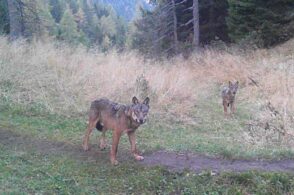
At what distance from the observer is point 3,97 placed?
11336 mm

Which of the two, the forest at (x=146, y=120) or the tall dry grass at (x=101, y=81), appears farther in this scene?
the tall dry grass at (x=101, y=81)

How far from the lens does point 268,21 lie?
21.5 metres

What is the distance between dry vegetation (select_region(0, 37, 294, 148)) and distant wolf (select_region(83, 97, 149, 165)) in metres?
2.85

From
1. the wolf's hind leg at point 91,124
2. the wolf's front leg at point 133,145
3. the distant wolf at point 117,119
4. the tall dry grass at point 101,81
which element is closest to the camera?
the distant wolf at point 117,119

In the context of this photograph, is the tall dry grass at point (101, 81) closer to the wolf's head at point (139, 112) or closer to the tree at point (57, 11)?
the wolf's head at point (139, 112)

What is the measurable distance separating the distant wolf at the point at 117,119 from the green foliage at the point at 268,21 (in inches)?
589

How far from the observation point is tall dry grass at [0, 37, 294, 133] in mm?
11438

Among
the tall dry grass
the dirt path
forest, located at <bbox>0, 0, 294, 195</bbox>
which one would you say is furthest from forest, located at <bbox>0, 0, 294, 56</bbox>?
the dirt path

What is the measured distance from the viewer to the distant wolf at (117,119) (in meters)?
6.78

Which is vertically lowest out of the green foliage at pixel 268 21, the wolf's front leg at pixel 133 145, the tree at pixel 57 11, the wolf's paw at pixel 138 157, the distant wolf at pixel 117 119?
the wolf's paw at pixel 138 157

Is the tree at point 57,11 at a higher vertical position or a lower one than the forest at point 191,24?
higher

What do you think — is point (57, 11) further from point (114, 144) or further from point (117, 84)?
point (114, 144)

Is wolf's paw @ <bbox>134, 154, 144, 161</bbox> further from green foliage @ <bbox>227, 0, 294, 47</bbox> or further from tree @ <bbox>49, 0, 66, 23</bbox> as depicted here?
tree @ <bbox>49, 0, 66, 23</bbox>

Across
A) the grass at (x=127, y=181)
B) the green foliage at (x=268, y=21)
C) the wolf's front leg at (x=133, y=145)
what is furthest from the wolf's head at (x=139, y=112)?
the green foliage at (x=268, y=21)
